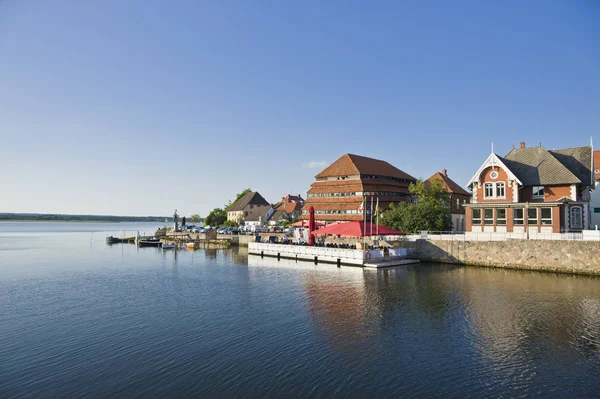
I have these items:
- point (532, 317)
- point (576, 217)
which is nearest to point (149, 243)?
point (576, 217)

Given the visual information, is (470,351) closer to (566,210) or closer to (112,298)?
(112,298)

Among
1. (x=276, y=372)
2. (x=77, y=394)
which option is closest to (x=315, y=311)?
(x=276, y=372)

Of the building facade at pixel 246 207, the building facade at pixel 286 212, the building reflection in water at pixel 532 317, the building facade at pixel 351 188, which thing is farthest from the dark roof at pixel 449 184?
the building facade at pixel 246 207

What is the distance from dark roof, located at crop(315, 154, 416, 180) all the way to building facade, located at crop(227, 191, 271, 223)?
45.4 metres

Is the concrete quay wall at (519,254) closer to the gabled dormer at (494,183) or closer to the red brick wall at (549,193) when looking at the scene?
the gabled dormer at (494,183)

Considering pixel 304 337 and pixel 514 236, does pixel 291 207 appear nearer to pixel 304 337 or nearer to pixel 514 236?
pixel 514 236

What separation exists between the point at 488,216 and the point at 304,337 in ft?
122

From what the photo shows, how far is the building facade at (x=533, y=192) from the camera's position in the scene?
4522 centimetres

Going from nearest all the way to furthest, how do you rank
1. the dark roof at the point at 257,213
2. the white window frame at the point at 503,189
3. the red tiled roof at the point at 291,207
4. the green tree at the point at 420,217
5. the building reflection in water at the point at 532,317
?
the building reflection in water at the point at 532,317 → the white window frame at the point at 503,189 → the green tree at the point at 420,217 → the red tiled roof at the point at 291,207 → the dark roof at the point at 257,213

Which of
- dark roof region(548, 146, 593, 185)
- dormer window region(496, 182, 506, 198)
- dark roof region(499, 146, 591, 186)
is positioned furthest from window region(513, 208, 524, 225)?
dark roof region(548, 146, 593, 185)

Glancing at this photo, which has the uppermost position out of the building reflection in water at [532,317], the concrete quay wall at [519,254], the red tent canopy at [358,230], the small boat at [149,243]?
the red tent canopy at [358,230]

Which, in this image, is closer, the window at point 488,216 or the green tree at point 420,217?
the window at point 488,216

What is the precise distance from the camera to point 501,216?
48219mm

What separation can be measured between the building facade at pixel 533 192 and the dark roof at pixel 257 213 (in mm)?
74247
